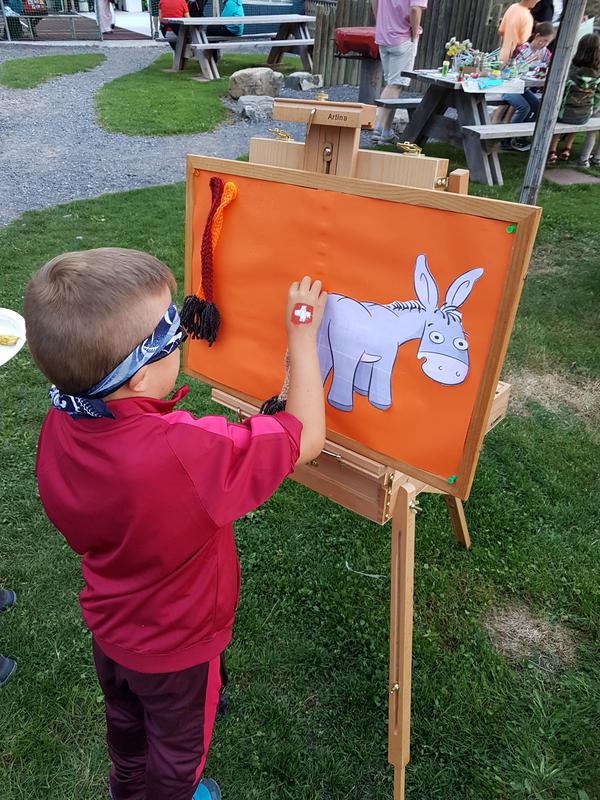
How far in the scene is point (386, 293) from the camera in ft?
5.03

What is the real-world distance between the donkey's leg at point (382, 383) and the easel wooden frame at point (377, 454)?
0.15 meters

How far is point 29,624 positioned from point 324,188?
2.00 m

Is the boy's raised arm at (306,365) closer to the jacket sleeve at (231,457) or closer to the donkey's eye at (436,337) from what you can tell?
the jacket sleeve at (231,457)

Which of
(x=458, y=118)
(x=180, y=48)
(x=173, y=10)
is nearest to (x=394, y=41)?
(x=458, y=118)

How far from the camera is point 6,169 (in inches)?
298

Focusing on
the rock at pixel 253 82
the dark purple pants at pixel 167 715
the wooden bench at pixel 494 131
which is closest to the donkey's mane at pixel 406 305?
the dark purple pants at pixel 167 715

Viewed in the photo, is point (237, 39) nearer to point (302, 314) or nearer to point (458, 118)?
point (458, 118)

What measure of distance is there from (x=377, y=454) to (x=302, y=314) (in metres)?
0.44

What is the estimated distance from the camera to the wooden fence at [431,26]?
1020cm

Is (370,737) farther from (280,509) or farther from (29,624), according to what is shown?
(29,624)

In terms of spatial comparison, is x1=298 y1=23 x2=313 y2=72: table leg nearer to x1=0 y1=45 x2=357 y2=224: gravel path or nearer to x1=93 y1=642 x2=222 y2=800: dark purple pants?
x1=0 y1=45 x2=357 y2=224: gravel path

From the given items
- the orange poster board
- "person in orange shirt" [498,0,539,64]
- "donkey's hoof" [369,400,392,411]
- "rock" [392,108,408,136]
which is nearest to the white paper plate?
the orange poster board

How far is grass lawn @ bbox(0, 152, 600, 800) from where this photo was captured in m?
1.99

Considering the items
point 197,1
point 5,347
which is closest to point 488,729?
point 5,347
